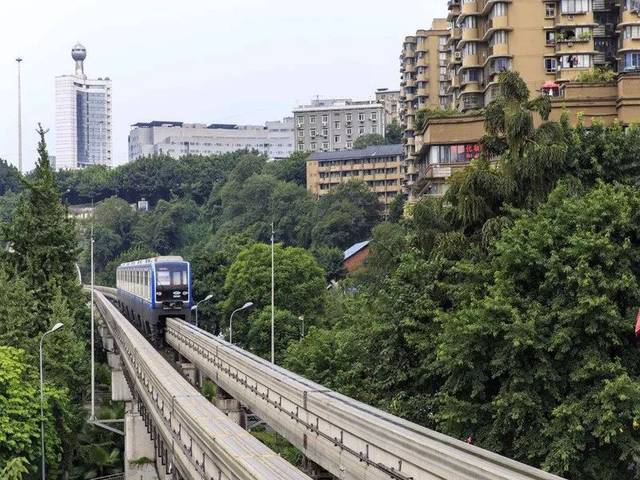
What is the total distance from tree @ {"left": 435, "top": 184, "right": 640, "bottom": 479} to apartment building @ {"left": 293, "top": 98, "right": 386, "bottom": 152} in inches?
6178

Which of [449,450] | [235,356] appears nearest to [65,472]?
[235,356]

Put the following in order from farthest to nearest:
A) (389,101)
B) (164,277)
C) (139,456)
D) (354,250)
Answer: (389,101) → (354,250) → (164,277) → (139,456)

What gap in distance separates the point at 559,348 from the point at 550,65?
40874 mm

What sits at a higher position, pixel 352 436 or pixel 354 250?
pixel 354 250

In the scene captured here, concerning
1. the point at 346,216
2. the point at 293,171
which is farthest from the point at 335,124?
the point at 346,216

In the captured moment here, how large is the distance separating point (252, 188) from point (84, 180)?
213ft

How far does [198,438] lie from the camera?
66.7ft

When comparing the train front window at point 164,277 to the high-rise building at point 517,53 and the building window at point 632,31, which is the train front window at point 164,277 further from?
the building window at point 632,31

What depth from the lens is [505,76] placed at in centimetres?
2900

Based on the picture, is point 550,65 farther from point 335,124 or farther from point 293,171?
point 335,124

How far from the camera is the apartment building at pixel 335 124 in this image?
180 meters

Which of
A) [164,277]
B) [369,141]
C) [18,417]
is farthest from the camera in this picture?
[369,141]

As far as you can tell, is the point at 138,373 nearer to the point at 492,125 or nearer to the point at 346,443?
the point at 492,125

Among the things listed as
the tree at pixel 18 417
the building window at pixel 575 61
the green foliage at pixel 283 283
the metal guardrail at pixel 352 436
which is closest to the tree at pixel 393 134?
the green foliage at pixel 283 283
